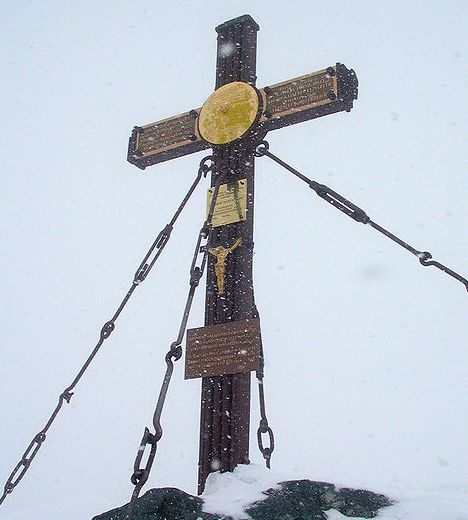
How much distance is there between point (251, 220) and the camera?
473 cm

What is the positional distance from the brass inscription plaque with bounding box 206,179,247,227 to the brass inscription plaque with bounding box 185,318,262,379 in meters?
0.96

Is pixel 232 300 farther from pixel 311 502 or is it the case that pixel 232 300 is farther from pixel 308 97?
pixel 308 97

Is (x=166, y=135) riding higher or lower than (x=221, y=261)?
higher

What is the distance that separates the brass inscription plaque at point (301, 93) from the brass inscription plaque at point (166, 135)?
2.66 feet

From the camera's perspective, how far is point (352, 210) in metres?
4.26

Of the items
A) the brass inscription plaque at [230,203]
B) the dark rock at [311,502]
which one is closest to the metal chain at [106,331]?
the brass inscription plaque at [230,203]

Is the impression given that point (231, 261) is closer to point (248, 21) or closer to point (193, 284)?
point (193, 284)

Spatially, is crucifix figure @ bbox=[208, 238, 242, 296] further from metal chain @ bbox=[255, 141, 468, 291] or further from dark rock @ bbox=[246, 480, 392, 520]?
dark rock @ bbox=[246, 480, 392, 520]

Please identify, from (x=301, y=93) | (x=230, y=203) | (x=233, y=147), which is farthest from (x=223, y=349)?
(x=301, y=93)

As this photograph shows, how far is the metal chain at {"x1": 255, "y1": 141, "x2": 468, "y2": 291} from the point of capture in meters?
3.81

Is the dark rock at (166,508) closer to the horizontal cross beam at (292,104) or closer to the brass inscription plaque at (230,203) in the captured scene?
the brass inscription plaque at (230,203)

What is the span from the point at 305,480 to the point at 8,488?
8.13 ft

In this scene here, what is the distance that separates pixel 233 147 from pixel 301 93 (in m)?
0.73

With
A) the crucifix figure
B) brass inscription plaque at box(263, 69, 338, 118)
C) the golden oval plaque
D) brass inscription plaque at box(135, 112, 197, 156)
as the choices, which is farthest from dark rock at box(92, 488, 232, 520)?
brass inscription plaque at box(135, 112, 197, 156)
